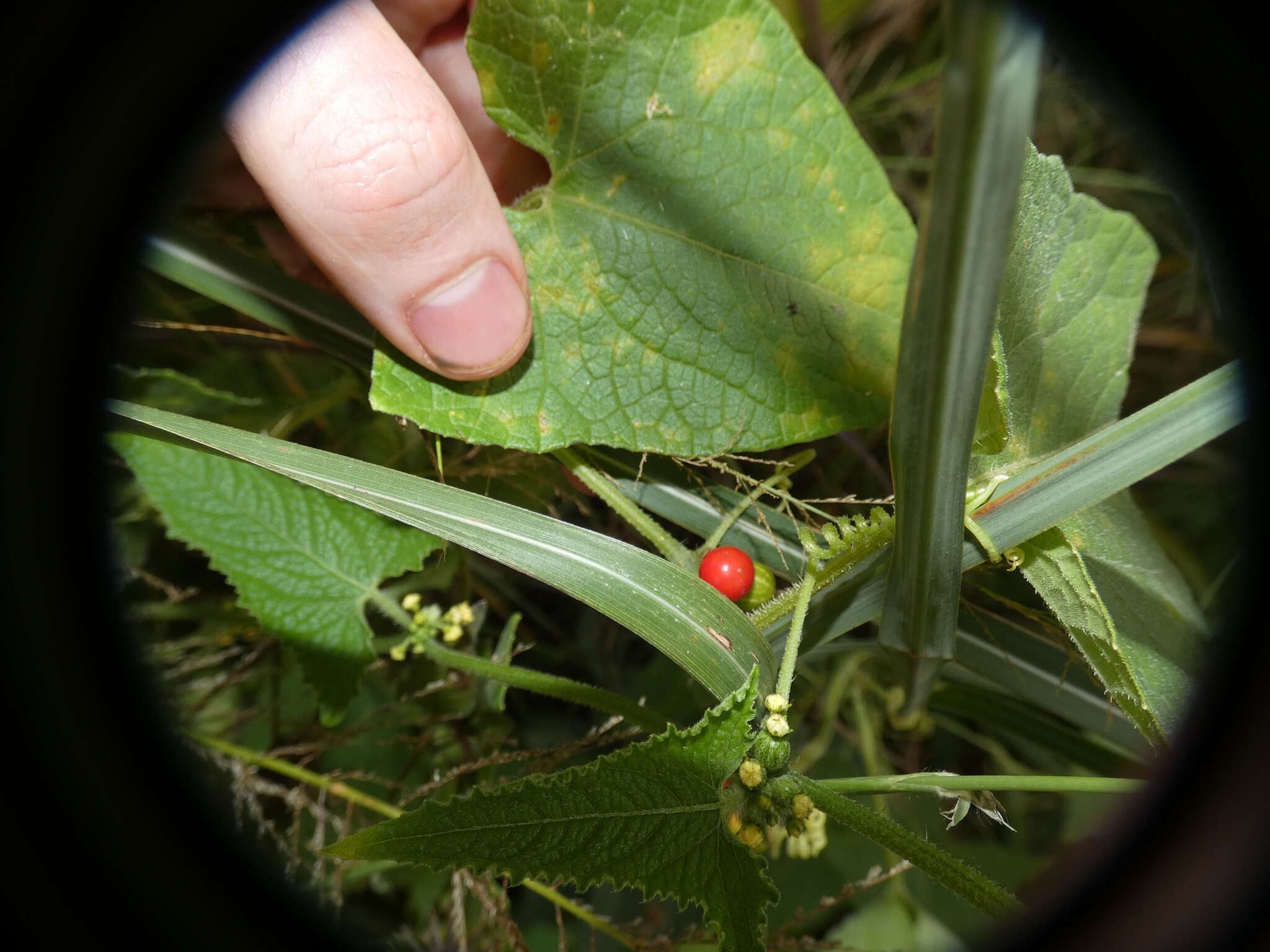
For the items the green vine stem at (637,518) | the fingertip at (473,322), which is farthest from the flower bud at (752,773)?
the fingertip at (473,322)

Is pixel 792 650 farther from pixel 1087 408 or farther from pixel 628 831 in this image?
pixel 1087 408

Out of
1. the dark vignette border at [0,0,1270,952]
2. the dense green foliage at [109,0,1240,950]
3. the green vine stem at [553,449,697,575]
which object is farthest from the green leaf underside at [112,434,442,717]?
the green vine stem at [553,449,697,575]

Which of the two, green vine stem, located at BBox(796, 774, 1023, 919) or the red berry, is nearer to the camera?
green vine stem, located at BBox(796, 774, 1023, 919)

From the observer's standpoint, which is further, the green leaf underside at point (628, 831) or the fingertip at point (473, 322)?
the fingertip at point (473, 322)

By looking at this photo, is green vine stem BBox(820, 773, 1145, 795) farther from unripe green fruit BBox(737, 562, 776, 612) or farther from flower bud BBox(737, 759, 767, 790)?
unripe green fruit BBox(737, 562, 776, 612)

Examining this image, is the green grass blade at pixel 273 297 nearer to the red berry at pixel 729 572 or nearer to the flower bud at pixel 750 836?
the red berry at pixel 729 572

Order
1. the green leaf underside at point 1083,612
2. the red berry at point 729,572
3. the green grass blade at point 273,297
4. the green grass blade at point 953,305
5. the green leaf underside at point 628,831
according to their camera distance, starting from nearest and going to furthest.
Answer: the green grass blade at point 953,305 → the green leaf underside at point 628,831 → the green leaf underside at point 1083,612 → the red berry at point 729,572 → the green grass blade at point 273,297
